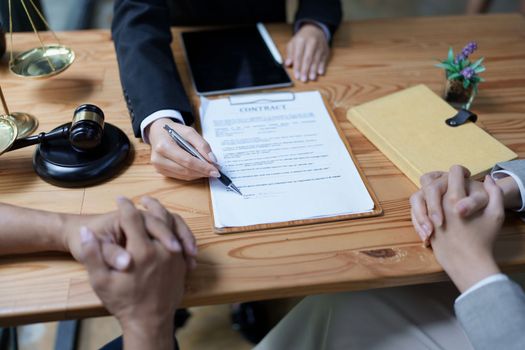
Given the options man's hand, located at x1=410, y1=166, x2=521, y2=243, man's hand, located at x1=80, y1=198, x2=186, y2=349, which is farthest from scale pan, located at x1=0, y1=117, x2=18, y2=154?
man's hand, located at x1=410, y1=166, x2=521, y2=243

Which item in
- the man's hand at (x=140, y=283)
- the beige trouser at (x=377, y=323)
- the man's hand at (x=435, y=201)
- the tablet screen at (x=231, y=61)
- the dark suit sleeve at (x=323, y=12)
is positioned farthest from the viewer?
the dark suit sleeve at (x=323, y=12)

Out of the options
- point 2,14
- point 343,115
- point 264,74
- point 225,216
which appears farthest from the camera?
point 2,14

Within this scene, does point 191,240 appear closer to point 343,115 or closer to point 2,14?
point 343,115

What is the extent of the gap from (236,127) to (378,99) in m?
0.31

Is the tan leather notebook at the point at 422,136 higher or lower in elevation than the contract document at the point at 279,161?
higher

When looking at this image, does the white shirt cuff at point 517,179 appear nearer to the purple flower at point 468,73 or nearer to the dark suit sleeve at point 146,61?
the purple flower at point 468,73

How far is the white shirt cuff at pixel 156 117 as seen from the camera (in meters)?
0.85

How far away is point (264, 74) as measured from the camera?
105 cm

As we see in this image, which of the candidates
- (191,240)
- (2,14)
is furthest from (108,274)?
(2,14)

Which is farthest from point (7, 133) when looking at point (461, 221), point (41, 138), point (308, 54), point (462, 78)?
point (462, 78)

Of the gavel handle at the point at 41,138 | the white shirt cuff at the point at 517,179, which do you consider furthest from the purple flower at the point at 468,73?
the gavel handle at the point at 41,138

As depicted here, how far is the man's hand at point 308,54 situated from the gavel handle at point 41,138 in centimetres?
52

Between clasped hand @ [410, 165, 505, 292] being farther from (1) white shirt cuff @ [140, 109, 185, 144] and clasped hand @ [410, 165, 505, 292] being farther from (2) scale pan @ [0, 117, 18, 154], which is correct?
(2) scale pan @ [0, 117, 18, 154]

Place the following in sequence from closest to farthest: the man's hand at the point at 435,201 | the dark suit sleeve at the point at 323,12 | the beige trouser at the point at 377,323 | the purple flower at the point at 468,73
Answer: the man's hand at the point at 435,201
the beige trouser at the point at 377,323
the purple flower at the point at 468,73
the dark suit sleeve at the point at 323,12
